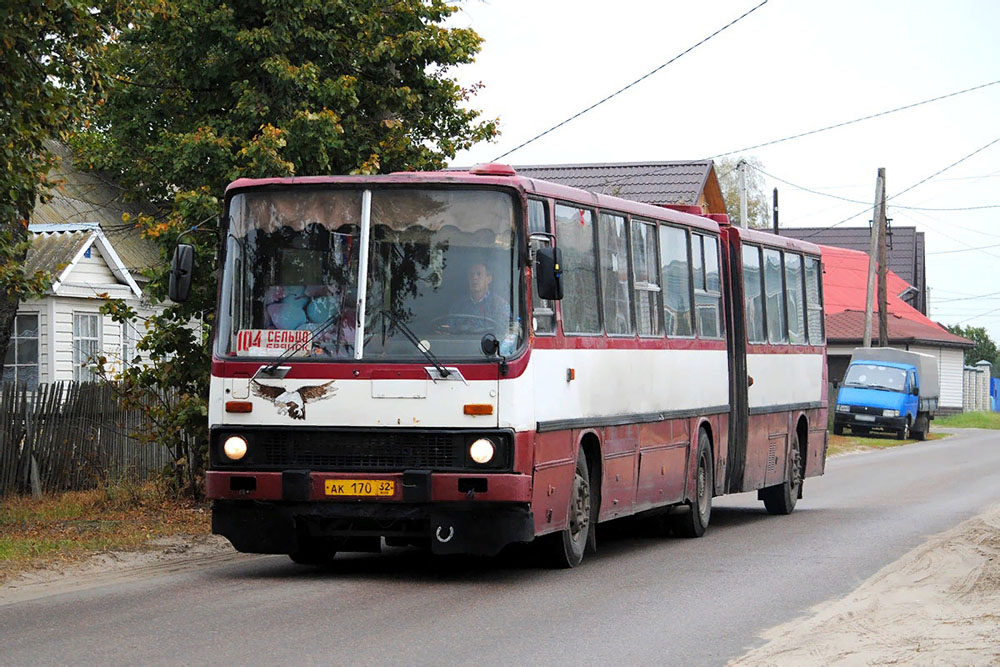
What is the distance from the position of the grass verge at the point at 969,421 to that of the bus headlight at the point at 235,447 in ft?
186

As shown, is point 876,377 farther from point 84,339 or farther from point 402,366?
point 402,366

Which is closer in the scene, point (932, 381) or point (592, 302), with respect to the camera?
Answer: point (592, 302)

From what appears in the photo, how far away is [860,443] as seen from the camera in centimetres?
4809

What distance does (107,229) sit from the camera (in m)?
34.3

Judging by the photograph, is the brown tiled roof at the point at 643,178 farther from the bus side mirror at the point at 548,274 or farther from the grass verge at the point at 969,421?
the bus side mirror at the point at 548,274

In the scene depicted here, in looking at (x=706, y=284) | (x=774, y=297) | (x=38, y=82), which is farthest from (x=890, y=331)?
(x=38, y=82)

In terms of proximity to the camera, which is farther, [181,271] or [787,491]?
[787,491]

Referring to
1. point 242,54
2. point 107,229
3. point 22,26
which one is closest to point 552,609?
point 22,26

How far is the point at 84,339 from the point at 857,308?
2084 inches

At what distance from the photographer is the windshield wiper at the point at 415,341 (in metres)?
11.9

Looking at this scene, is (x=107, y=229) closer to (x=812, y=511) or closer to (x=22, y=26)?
(x=812, y=511)

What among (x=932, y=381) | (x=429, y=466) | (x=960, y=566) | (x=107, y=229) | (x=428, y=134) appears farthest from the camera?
(x=932, y=381)

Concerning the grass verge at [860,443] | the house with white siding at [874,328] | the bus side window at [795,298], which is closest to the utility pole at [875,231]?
the grass verge at [860,443]

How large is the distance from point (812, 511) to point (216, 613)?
39.0 ft
